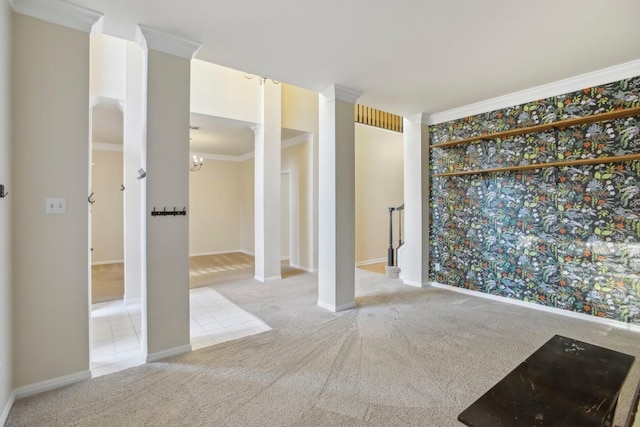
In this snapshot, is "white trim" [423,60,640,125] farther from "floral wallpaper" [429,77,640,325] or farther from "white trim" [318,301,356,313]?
"white trim" [318,301,356,313]

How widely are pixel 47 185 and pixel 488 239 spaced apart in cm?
444

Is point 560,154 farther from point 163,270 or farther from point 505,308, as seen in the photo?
point 163,270

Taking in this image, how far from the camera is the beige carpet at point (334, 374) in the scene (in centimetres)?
181

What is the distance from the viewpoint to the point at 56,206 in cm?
210

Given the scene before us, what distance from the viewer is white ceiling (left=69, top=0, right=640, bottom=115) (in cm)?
212

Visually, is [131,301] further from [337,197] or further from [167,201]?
[337,197]

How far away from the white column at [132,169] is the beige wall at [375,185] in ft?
13.6

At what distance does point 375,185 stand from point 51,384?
20.0ft

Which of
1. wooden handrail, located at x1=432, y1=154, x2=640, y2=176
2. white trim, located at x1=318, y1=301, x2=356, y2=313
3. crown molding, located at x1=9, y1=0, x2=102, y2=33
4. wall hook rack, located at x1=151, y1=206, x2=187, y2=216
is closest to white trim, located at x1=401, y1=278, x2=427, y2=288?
white trim, located at x1=318, y1=301, x2=356, y2=313

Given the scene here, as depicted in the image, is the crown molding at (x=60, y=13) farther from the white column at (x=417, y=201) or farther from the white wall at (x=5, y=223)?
the white column at (x=417, y=201)

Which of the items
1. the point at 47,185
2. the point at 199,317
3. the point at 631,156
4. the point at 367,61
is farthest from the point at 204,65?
the point at 631,156

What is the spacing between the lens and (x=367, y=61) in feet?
9.59

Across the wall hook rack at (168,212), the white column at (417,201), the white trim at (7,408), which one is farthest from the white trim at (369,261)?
the white trim at (7,408)

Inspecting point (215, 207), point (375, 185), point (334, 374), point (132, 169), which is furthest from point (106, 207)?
point (334, 374)
